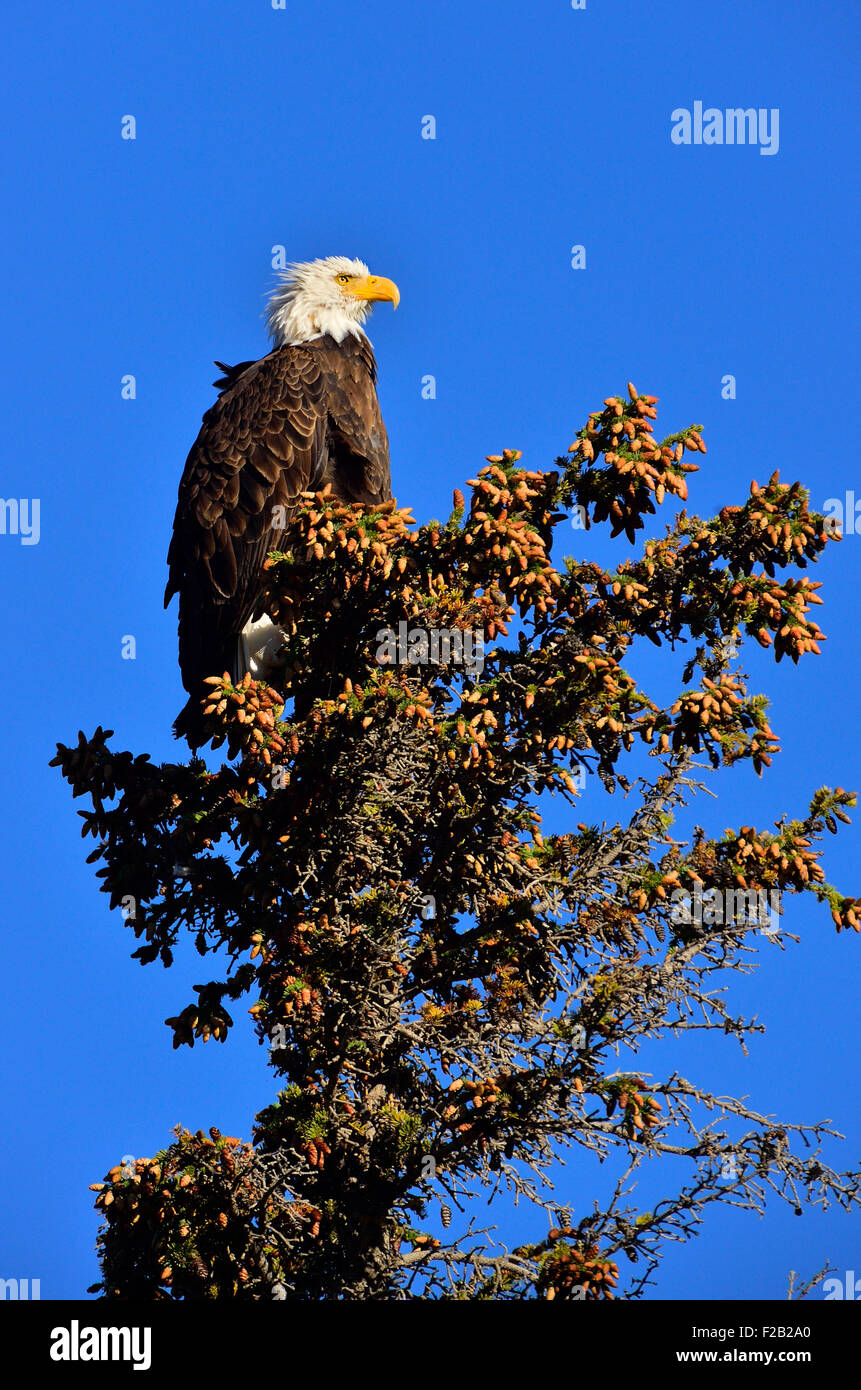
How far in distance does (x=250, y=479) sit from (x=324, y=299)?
8.55 feet

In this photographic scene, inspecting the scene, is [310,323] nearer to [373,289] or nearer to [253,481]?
[373,289]

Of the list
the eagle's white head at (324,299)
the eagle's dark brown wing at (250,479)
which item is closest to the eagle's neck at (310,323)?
the eagle's white head at (324,299)

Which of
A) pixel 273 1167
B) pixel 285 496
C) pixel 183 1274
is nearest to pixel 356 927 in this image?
pixel 273 1167

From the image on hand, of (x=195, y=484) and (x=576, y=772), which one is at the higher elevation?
(x=195, y=484)

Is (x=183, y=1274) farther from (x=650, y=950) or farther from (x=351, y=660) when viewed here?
(x=351, y=660)

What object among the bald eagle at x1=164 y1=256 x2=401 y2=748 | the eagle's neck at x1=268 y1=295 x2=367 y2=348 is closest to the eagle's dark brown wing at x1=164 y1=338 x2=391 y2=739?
the bald eagle at x1=164 y1=256 x2=401 y2=748

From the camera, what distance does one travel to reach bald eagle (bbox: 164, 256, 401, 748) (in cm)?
835

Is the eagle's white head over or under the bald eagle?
over

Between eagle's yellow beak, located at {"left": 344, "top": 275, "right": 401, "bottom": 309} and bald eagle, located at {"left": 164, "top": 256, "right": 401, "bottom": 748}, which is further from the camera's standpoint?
eagle's yellow beak, located at {"left": 344, "top": 275, "right": 401, "bottom": 309}

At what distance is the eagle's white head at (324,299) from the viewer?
1028 cm

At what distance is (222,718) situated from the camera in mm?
5926

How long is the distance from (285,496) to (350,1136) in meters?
4.08

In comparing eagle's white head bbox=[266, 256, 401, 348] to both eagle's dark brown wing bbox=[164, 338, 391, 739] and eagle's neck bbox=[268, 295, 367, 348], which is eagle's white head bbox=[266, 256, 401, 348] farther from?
eagle's dark brown wing bbox=[164, 338, 391, 739]

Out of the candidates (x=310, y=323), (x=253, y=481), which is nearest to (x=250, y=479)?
(x=253, y=481)
